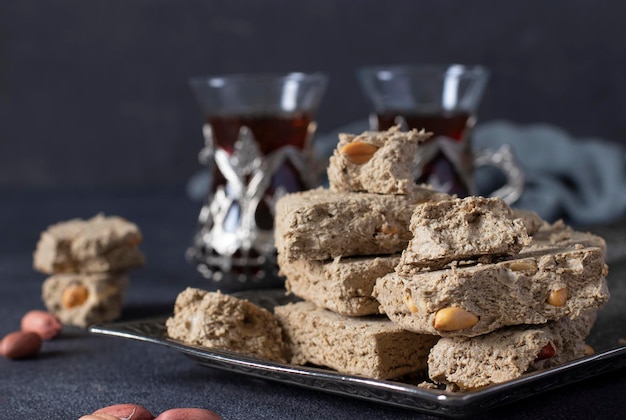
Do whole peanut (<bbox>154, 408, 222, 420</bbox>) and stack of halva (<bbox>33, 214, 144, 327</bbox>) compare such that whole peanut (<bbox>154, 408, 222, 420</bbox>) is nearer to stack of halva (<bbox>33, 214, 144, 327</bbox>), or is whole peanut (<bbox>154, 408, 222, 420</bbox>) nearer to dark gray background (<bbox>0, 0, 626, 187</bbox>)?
stack of halva (<bbox>33, 214, 144, 327</bbox>)

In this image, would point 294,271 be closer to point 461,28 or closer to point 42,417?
point 42,417

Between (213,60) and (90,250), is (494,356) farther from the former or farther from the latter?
(213,60)

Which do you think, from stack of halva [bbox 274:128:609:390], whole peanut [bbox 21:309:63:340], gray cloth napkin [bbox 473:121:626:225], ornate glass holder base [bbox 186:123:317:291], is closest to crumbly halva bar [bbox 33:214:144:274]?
whole peanut [bbox 21:309:63:340]

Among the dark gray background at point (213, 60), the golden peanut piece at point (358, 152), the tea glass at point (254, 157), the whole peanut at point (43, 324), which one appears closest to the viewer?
the golden peanut piece at point (358, 152)

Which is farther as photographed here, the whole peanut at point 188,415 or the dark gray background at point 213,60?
the dark gray background at point 213,60

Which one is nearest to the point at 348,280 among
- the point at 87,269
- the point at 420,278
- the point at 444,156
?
the point at 420,278

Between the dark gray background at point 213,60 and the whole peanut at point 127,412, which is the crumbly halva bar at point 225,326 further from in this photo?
the dark gray background at point 213,60

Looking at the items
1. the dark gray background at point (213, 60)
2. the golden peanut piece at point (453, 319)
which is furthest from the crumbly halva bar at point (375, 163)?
the dark gray background at point (213, 60)
